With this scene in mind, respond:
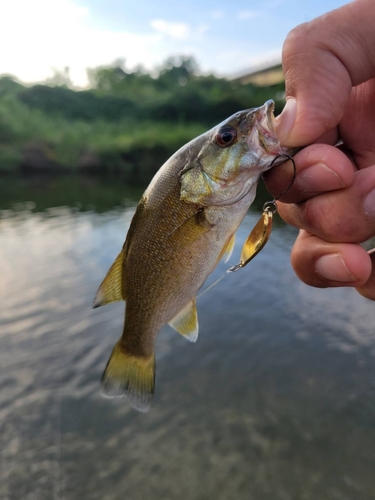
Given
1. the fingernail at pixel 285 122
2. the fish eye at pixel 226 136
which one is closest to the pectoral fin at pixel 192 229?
the fish eye at pixel 226 136

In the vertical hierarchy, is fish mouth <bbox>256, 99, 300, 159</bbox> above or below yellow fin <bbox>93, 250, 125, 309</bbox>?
above

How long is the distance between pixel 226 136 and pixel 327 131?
0.53 metres

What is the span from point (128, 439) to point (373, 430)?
315 centimetres

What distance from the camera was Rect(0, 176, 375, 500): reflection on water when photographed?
175 inches

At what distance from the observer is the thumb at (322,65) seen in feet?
5.94

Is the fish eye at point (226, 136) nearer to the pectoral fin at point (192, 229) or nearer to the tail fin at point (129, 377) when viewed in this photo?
the pectoral fin at point (192, 229)

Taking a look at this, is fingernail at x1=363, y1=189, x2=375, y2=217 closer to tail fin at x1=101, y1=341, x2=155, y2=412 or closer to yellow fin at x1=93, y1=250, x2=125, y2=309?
yellow fin at x1=93, y1=250, x2=125, y2=309

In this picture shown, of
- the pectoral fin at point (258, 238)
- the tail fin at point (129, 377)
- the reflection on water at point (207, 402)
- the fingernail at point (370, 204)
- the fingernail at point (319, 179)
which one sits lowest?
the reflection on water at point (207, 402)

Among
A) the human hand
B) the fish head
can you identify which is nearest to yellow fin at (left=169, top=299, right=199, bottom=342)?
the fish head

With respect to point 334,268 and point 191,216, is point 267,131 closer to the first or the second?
point 191,216

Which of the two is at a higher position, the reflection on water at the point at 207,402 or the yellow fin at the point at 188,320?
the yellow fin at the point at 188,320

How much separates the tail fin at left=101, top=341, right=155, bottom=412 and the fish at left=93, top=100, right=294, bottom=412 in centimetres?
33

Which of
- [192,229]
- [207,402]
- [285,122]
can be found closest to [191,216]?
[192,229]

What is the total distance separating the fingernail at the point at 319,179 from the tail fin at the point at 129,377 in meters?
1.29
